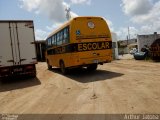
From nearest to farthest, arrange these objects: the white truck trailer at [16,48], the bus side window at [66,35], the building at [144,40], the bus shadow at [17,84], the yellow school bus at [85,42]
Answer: the bus shadow at [17,84] < the yellow school bus at [85,42] < the bus side window at [66,35] < the white truck trailer at [16,48] < the building at [144,40]

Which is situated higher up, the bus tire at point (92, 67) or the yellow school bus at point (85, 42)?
the yellow school bus at point (85, 42)

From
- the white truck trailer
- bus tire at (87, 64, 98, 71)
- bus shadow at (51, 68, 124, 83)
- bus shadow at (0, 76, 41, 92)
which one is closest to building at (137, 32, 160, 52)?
bus shadow at (51, 68, 124, 83)

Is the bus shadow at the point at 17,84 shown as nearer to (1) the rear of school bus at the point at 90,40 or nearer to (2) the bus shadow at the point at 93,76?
(2) the bus shadow at the point at 93,76

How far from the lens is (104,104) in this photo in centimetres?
719

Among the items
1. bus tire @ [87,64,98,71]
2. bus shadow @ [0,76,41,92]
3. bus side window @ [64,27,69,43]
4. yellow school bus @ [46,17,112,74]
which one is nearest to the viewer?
bus shadow @ [0,76,41,92]

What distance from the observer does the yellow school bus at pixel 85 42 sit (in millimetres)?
13453

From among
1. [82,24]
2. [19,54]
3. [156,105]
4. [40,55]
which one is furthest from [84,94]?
[40,55]

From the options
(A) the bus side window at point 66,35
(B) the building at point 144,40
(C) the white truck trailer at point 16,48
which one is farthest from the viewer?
(B) the building at point 144,40

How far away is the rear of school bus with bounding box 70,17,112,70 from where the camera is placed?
13453mm

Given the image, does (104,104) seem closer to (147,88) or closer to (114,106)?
(114,106)

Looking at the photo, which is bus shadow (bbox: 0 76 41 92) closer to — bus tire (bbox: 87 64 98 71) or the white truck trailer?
the white truck trailer

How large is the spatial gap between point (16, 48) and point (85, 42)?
4240mm

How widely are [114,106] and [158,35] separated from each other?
29118mm

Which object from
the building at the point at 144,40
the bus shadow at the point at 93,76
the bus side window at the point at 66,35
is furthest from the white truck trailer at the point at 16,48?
the building at the point at 144,40
